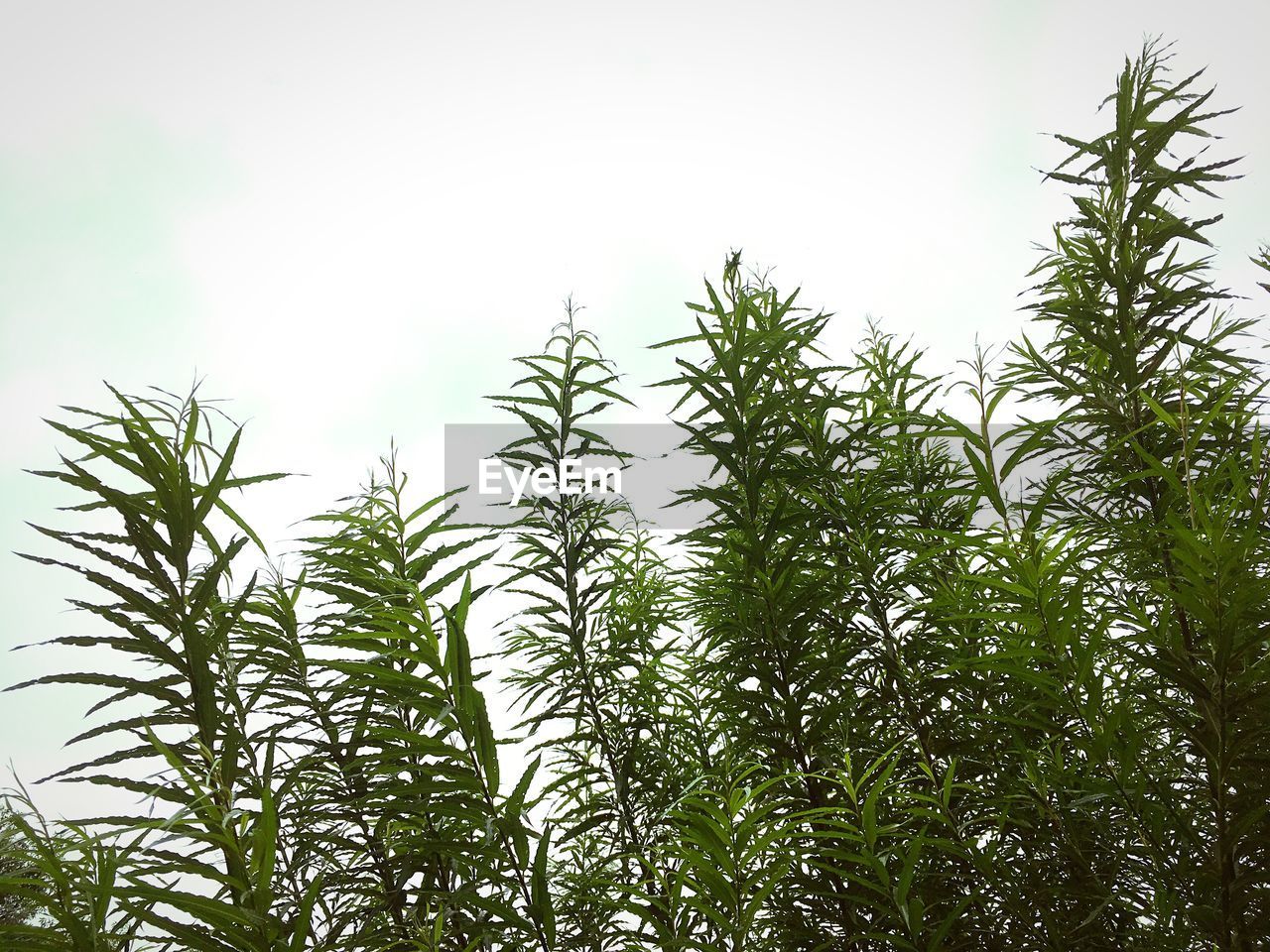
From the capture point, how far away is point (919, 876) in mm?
885

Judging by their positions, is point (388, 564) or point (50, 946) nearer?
point (50, 946)

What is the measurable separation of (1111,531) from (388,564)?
39.0 inches

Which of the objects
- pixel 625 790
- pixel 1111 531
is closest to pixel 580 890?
pixel 625 790

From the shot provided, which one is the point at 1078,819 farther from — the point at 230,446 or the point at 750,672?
the point at 230,446

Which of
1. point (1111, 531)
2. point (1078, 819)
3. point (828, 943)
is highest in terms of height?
point (1111, 531)

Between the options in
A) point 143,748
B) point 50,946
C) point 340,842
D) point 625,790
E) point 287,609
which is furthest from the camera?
point 625,790
